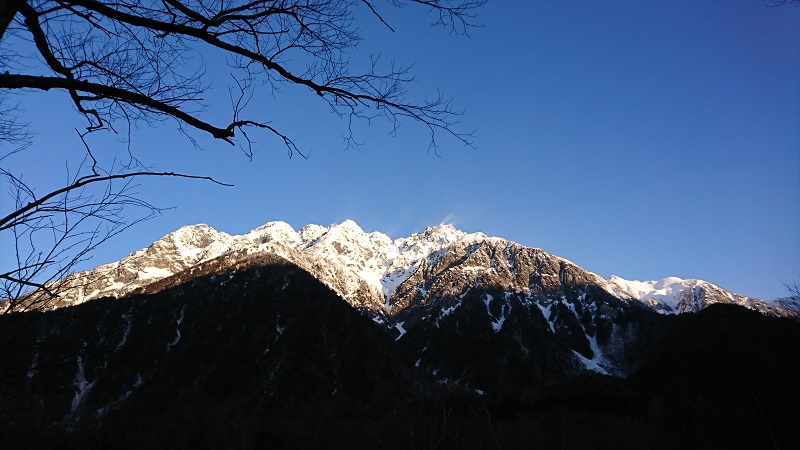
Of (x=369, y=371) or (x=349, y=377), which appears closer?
(x=349, y=377)

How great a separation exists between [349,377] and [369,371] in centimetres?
620

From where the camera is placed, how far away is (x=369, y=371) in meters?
121

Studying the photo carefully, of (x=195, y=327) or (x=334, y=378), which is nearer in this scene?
(x=334, y=378)

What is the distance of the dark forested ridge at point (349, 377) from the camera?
3353 centimetres

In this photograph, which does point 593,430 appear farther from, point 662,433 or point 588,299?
point 588,299

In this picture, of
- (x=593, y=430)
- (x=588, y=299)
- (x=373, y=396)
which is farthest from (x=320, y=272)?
(x=593, y=430)

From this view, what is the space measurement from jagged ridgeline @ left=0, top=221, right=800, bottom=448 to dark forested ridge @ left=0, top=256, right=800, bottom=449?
0.37 meters

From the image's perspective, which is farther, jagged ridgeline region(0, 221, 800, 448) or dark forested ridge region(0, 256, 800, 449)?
dark forested ridge region(0, 256, 800, 449)

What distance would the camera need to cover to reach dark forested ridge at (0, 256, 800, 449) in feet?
110

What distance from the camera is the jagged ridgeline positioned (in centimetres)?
2930

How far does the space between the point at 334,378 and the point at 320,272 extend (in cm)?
8642

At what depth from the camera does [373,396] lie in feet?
359

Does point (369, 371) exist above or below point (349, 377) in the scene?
above

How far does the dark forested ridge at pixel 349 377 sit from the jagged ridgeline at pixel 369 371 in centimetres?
37
